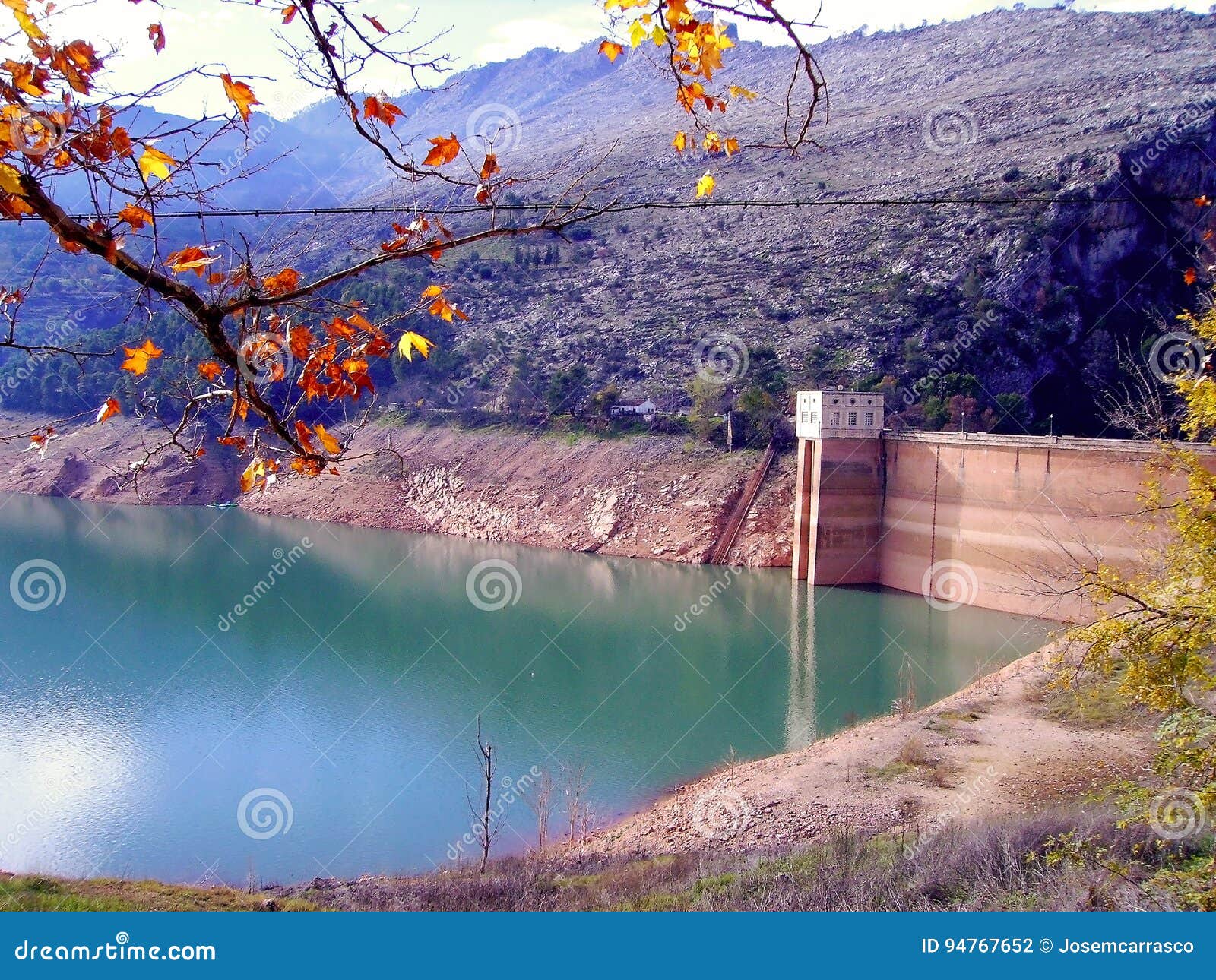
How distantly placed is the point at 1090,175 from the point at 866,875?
3636cm

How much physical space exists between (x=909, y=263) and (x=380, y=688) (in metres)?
27.5

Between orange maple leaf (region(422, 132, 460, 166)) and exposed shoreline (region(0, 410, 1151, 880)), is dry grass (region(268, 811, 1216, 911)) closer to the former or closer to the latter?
exposed shoreline (region(0, 410, 1151, 880))

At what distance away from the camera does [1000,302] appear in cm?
3353

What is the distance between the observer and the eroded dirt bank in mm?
28047

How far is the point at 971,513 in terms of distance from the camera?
21797 millimetres

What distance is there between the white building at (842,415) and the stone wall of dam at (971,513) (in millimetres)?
243

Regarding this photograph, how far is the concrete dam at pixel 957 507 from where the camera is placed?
19.2 meters

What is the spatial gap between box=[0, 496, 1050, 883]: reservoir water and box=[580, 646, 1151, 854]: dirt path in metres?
1.08

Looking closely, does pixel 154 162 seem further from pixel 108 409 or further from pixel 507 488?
pixel 507 488

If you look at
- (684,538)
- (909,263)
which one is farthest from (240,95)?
(909,263)

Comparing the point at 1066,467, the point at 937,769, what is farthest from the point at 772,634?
the point at 937,769

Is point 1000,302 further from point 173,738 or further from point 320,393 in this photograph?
point 320,393

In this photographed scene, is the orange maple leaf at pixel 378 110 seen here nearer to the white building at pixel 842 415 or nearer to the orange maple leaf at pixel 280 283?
the orange maple leaf at pixel 280 283

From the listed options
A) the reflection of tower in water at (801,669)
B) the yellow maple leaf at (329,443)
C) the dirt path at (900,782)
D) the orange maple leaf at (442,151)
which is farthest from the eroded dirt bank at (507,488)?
the orange maple leaf at (442,151)
